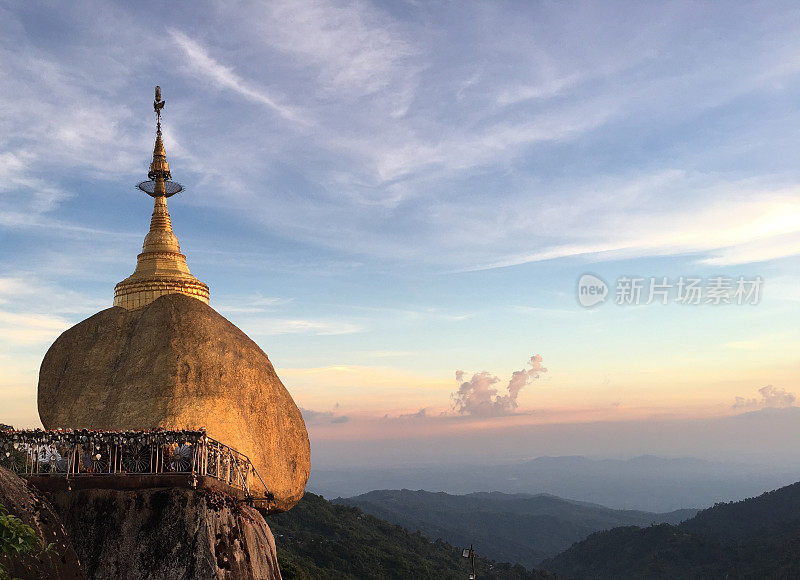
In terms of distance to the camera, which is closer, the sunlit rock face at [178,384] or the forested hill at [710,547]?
the sunlit rock face at [178,384]

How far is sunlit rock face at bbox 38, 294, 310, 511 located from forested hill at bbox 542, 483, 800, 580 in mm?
114140

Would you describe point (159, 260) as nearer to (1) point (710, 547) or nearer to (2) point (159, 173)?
(2) point (159, 173)

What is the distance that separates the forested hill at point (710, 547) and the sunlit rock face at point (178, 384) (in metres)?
114

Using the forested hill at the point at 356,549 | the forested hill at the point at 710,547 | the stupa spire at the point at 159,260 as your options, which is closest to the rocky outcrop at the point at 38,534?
the stupa spire at the point at 159,260

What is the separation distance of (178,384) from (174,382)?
20 cm

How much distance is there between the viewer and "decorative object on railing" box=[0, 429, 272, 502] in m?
24.6

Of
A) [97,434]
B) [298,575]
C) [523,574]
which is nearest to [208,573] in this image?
[97,434]

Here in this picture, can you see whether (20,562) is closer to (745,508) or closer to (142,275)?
(142,275)

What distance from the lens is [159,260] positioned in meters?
37.1

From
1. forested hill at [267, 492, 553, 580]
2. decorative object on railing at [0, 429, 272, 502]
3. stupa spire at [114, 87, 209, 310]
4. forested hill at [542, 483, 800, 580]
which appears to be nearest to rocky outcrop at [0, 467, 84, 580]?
decorative object on railing at [0, 429, 272, 502]

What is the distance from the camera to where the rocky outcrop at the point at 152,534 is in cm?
2280

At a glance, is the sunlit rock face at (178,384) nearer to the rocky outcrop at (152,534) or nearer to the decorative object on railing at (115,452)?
the decorative object on railing at (115,452)

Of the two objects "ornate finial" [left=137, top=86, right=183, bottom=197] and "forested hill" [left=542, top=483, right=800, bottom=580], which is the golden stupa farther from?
"forested hill" [left=542, top=483, right=800, bottom=580]

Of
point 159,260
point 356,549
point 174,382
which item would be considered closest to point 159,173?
point 159,260
